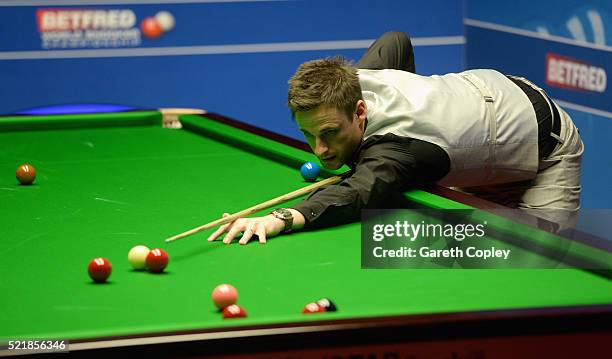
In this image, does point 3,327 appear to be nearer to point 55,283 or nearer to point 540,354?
point 55,283

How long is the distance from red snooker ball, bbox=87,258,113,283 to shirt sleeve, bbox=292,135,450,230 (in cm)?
63

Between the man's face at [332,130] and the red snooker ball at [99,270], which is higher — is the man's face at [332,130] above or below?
above

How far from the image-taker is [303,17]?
20.9 feet

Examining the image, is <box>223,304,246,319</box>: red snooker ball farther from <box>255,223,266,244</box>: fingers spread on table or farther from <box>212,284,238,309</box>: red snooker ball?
<box>255,223,266,244</box>: fingers spread on table

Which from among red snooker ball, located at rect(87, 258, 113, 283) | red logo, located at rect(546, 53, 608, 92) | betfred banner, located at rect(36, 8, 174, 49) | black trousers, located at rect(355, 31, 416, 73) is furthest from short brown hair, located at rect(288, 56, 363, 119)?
betfred banner, located at rect(36, 8, 174, 49)

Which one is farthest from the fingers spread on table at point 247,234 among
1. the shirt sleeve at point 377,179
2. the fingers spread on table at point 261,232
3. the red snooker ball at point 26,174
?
the red snooker ball at point 26,174

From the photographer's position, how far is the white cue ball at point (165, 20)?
6.10 m

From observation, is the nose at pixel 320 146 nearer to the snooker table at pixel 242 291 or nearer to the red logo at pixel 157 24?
the snooker table at pixel 242 291

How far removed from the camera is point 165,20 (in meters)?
6.13

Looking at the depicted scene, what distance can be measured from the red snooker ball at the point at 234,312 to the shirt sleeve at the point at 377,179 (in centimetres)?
76

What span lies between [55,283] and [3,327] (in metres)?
0.31

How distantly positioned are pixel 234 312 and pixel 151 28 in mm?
4560

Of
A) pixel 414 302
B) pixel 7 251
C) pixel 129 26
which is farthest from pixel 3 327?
pixel 129 26

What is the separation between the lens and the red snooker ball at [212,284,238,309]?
74.0 inches
